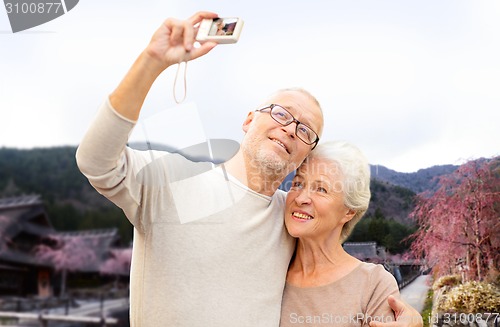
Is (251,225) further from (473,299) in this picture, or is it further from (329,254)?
(473,299)

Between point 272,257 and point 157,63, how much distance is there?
0.53 m

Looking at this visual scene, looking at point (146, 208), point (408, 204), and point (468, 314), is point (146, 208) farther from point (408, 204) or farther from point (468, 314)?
point (468, 314)

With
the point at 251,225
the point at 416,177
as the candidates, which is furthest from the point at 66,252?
the point at 251,225

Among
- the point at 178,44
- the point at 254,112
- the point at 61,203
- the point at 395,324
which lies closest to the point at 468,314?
the point at 395,324

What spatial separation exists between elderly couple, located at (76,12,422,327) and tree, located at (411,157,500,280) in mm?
1529

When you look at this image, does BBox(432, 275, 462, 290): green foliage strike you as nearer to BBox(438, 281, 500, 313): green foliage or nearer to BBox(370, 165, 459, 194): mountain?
BBox(438, 281, 500, 313): green foliage

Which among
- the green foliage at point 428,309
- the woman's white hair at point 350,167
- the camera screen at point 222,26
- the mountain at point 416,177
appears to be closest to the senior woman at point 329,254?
the woman's white hair at point 350,167

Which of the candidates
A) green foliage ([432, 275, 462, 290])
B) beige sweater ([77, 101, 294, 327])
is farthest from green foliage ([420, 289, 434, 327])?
beige sweater ([77, 101, 294, 327])

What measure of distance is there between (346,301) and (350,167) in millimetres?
287

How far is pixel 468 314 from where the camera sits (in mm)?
2609

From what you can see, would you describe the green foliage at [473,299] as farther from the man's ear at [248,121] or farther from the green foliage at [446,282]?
the man's ear at [248,121]

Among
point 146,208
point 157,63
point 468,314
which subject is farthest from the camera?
point 468,314

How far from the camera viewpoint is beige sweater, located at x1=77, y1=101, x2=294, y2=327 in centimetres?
97

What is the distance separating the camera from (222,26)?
0.84 m
